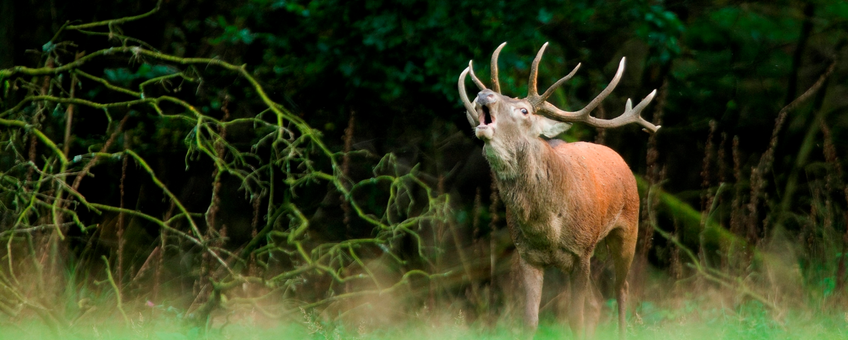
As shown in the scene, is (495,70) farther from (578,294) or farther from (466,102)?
(578,294)

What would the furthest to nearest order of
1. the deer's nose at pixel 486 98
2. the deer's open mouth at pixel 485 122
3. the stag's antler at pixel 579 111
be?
the stag's antler at pixel 579 111 → the deer's nose at pixel 486 98 → the deer's open mouth at pixel 485 122

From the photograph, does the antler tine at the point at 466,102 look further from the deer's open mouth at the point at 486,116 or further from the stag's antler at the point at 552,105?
the deer's open mouth at the point at 486,116

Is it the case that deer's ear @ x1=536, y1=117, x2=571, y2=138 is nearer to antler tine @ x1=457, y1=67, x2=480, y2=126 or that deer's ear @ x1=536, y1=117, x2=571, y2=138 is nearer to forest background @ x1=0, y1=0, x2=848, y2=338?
antler tine @ x1=457, y1=67, x2=480, y2=126

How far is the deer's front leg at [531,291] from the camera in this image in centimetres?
594

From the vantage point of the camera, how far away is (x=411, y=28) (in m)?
7.31

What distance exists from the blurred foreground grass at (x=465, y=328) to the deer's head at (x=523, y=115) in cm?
143

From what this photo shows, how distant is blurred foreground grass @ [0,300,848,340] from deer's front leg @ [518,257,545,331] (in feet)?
1.60

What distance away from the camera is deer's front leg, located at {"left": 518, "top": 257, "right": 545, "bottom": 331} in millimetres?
5938

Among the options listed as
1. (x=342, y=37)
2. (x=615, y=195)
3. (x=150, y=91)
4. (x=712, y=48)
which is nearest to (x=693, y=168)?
(x=712, y=48)

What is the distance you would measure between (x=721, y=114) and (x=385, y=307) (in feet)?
13.5

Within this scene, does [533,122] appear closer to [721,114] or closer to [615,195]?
[615,195]

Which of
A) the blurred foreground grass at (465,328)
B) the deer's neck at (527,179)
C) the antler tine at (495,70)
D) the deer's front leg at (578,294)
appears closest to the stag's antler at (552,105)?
the antler tine at (495,70)

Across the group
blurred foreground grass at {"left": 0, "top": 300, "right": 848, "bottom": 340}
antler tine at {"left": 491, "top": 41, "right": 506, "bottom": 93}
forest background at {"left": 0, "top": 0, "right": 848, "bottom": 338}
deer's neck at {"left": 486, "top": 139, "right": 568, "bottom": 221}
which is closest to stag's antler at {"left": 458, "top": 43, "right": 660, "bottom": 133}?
antler tine at {"left": 491, "top": 41, "right": 506, "bottom": 93}

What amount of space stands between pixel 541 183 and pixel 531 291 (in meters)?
0.68
